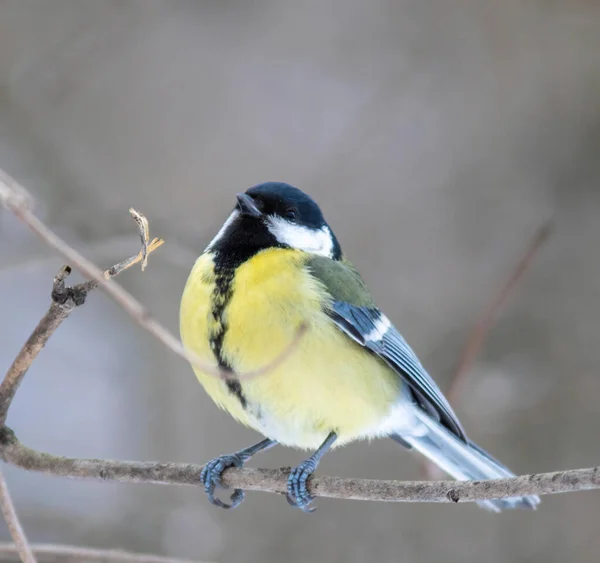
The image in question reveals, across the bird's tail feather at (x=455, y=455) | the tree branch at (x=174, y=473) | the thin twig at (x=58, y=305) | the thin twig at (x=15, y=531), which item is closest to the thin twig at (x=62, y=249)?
the tree branch at (x=174, y=473)

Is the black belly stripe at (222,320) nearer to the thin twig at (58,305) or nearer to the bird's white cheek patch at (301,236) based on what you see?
the bird's white cheek patch at (301,236)

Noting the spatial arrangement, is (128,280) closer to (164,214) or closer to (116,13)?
(164,214)

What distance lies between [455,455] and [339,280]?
54 centimetres

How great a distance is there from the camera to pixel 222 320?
144cm

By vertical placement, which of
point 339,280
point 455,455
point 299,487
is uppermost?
point 339,280

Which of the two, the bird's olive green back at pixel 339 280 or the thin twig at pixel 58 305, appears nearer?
the thin twig at pixel 58 305

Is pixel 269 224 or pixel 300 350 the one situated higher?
pixel 269 224

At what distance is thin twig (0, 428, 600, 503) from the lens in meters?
0.98

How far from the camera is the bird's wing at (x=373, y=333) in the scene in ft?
5.20

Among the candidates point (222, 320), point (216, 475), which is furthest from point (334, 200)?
point (216, 475)

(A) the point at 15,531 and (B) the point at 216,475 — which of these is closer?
(A) the point at 15,531

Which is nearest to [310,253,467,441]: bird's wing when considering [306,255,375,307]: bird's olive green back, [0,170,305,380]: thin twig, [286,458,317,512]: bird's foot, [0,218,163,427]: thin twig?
[306,255,375,307]: bird's olive green back

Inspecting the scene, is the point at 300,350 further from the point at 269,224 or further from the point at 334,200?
the point at 334,200

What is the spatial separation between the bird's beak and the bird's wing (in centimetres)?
18
